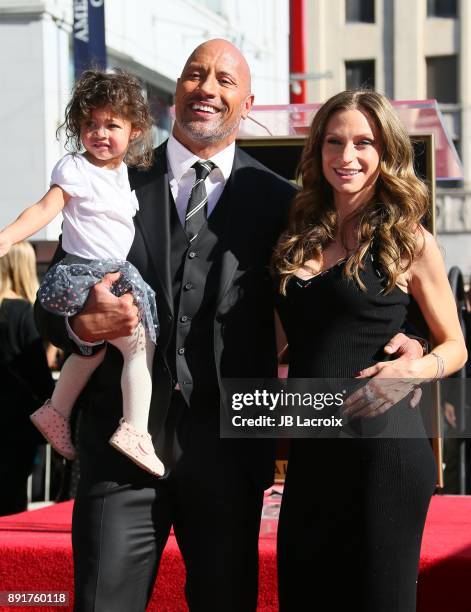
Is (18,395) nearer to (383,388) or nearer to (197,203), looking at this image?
(197,203)

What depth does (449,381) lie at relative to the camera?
20.0 feet

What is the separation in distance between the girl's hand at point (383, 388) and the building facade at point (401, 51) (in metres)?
29.2

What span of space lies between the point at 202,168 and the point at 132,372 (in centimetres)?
61

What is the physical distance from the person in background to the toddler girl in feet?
7.59

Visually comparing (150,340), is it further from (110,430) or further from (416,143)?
(416,143)

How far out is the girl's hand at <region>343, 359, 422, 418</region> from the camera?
2.78m

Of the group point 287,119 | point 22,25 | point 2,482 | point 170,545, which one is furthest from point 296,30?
point 170,545

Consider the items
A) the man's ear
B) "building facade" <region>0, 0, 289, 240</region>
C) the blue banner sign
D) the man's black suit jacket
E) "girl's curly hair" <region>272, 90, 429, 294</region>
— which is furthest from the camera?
"building facade" <region>0, 0, 289, 240</region>

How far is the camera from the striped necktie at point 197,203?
3068 millimetres

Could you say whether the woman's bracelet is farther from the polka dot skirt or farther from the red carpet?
the red carpet

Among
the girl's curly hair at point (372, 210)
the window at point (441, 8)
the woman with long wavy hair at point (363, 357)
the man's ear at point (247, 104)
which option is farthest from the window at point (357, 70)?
the woman with long wavy hair at point (363, 357)

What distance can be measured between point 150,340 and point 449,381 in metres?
3.40

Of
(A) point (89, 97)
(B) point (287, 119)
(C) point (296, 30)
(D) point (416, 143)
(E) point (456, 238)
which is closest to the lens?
(A) point (89, 97)

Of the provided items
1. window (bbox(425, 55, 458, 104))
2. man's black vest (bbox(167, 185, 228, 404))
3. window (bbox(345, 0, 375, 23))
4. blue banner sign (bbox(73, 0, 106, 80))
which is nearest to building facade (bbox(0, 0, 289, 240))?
blue banner sign (bbox(73, 0, 106, 80))
